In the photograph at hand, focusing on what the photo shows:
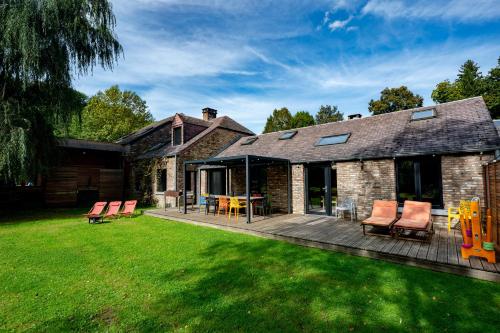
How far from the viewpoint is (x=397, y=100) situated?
30047 mm

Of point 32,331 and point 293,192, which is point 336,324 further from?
point 293,192

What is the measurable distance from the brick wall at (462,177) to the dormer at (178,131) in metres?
14.7

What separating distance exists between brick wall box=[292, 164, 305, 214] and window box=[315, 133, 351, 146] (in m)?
1.81

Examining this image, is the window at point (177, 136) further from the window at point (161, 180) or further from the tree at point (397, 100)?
the tree at point (397, 100)

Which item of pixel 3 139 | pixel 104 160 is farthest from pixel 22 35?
pixel 104 160

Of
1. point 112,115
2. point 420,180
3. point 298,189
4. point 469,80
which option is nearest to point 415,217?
point 420,180

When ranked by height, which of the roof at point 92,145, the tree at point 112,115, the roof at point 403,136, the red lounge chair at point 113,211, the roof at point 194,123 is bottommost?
the red lounge chair at point 113,211

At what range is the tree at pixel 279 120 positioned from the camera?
38.1 m

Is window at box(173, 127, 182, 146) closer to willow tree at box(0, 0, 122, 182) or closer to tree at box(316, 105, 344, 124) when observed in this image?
willow tree at box(0, 0, 122, 182)

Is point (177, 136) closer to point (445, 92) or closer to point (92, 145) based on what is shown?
point (92, 145)

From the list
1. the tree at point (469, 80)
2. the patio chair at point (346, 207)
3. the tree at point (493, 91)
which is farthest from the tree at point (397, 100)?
the patio chair at point (346, 207)

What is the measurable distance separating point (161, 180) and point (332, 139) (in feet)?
Answer: 37.1

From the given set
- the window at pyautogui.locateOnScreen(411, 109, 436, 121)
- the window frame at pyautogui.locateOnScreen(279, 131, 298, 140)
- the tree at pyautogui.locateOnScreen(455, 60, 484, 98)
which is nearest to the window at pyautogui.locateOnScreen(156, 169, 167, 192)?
the window frame at pyautogui.locateOnScreen(279, 131, 298, 140)

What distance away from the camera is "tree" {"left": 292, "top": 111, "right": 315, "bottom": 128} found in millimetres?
36344
